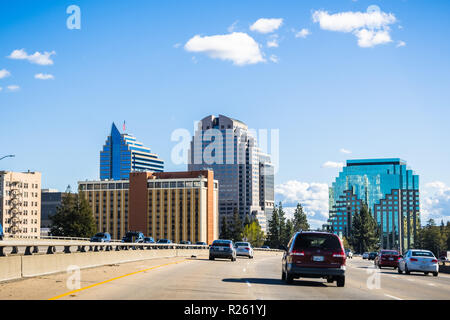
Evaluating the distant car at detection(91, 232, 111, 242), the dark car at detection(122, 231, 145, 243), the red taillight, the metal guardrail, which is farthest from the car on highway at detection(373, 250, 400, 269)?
the dark car at detection(122, 231, 145, 243)

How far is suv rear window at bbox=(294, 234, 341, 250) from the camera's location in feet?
72.1

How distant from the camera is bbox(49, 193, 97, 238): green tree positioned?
13788cm

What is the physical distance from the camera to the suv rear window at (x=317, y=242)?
22.0 metres

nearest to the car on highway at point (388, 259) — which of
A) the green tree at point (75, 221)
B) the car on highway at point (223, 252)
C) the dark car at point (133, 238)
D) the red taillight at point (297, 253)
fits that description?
the car on highway at point (223, 252)

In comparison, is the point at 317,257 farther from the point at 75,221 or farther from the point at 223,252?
the point at 75,221

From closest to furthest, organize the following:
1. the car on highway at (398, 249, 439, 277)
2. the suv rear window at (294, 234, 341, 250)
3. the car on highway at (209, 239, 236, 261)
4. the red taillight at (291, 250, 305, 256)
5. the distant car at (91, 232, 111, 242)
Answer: the red taillight at (291, 250, 305, 256) → the suv rear window at (294, 234, 341, 250) → the car on highway at (398, 249, 439, 277) → the car on highway at (209, 239, 236, 261) → the distant car at (91, 232, 111, 242)

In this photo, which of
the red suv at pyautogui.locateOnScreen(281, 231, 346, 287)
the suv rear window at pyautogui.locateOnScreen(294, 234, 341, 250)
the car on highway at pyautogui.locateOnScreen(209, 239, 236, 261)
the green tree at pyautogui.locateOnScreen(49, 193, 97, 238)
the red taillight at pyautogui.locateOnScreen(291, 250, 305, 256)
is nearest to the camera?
the red suv at pyautogui.locateOnScreen(281, 231, 346, 287)

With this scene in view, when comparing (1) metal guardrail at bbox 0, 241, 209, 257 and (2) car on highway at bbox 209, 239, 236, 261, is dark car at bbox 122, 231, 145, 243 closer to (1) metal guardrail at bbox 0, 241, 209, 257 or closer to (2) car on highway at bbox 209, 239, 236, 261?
(1) metal guardrail at bbox 0, 241, 209, 257

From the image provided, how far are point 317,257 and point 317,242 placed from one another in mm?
570

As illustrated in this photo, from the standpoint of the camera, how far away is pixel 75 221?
456ft

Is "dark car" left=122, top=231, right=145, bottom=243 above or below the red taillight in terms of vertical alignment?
below

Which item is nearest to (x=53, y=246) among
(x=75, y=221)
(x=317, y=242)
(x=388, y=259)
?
(x=317, y=242)

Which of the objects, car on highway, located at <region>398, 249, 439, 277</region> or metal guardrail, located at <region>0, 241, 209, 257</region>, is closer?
metal guardrail, located at <region>0, 241, 209, 257</region>
